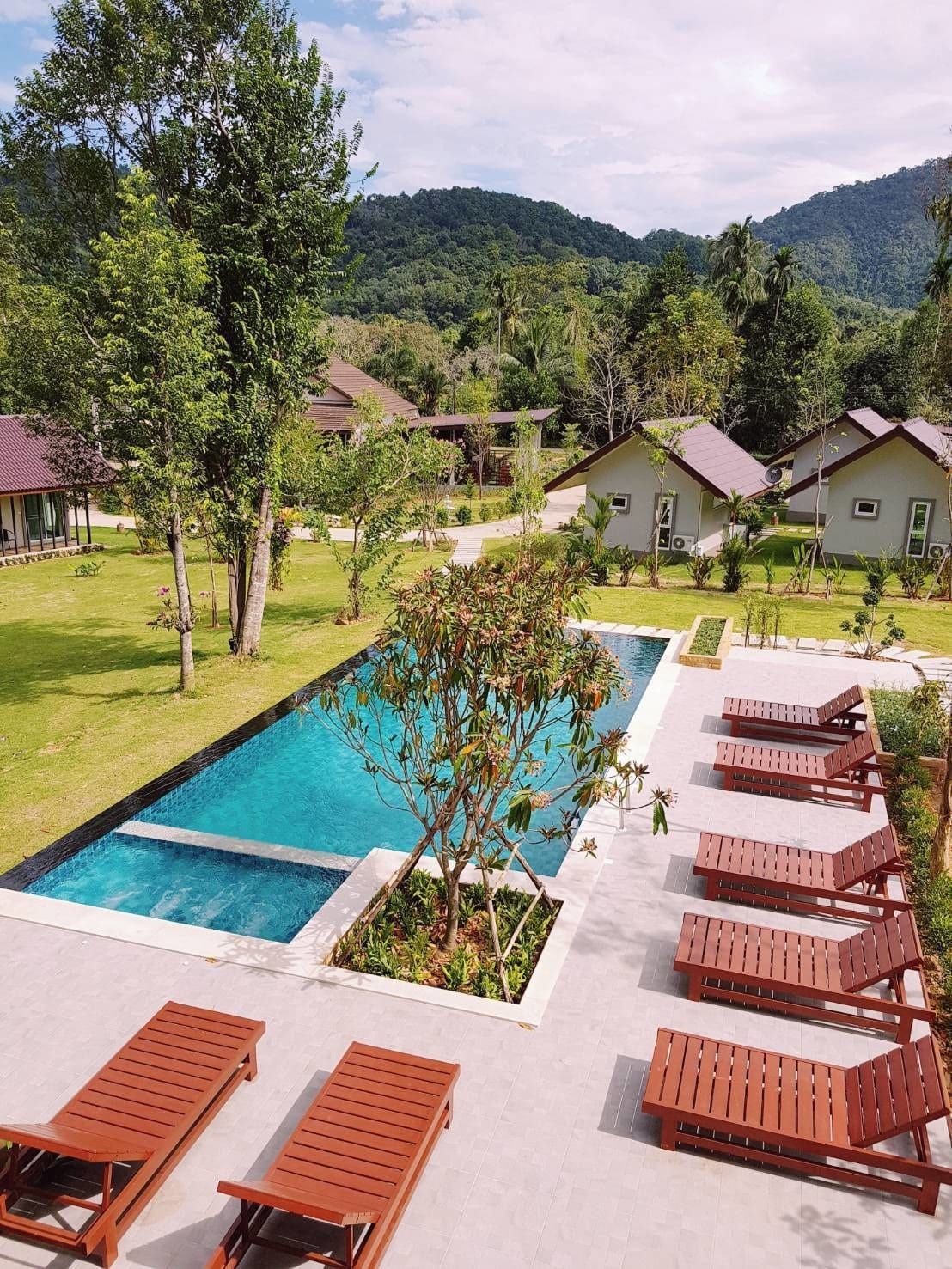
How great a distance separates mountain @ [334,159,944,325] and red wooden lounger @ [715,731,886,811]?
255 feet

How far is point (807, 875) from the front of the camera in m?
10.0

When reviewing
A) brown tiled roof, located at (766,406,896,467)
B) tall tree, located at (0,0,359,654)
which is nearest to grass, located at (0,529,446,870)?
tall tree, located at (0,0,359,654)

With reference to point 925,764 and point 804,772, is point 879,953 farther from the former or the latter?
point 925,764

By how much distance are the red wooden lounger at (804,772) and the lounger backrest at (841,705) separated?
3.56ft

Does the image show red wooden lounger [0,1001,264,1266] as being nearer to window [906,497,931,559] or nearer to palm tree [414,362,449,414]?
window [906,497,931,559]

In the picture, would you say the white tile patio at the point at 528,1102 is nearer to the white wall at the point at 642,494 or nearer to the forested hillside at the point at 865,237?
the white wall at the point at 642,494

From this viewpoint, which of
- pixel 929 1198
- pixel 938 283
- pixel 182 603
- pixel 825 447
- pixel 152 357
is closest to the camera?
pixel 929 1198

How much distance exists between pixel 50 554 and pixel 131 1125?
29032 millimetres

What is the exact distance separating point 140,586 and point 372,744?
1430 centimetres

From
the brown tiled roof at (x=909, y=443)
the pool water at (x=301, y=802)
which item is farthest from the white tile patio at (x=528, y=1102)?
the brown tiled roof at (x=909, y=443)

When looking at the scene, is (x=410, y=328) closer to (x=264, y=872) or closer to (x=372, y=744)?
(x=372, y=744)

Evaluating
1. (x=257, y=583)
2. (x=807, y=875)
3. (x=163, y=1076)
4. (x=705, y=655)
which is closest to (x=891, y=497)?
(x=705, y=655)

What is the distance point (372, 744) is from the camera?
15.8 metres

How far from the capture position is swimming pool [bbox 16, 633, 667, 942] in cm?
1048
